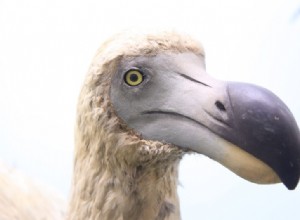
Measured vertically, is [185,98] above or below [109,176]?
above

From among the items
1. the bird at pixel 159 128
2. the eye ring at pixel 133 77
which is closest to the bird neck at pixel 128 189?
the bird at pixel 159 128

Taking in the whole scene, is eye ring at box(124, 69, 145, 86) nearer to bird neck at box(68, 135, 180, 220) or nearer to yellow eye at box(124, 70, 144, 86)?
yellow eye at box(124, 70, 144, 86)

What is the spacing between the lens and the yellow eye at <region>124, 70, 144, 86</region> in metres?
1.39

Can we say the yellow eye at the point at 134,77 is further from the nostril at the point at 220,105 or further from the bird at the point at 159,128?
the nostril at the point at 220,105

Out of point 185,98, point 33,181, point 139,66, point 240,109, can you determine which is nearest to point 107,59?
point 139,66

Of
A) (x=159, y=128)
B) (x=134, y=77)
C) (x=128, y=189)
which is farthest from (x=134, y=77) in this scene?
(x=128, y=189)

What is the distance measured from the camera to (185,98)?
133 cm

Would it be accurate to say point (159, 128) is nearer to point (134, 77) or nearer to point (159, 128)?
point (159, 128)

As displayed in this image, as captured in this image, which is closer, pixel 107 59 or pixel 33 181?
pixel 107 59

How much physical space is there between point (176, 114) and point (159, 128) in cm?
4

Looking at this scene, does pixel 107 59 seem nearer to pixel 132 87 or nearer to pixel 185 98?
pixel 132 87

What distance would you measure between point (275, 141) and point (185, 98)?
0.62 ft

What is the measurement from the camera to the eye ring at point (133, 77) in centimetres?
139

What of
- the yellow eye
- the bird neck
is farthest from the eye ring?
the bird neck
